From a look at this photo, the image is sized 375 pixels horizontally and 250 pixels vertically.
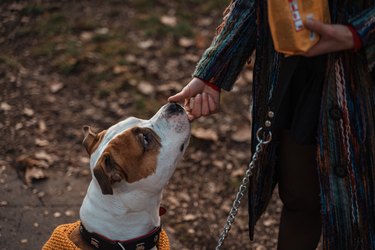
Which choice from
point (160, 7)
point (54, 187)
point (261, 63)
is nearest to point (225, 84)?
point (261, 63)

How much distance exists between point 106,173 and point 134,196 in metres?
0.20

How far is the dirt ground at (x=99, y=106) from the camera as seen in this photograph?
149 inches

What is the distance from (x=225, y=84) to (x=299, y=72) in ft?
1.27

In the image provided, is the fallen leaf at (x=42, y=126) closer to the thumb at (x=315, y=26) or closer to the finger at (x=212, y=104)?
the finger at (x=212, y=104)

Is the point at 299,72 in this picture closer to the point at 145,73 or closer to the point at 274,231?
the point at 274,231

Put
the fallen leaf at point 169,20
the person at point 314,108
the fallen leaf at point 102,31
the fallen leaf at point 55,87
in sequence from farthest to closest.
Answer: the fallen leaf at point 169,20
the fallen leaf at point 102,31
the fallen leaf at point 55,87
the person at point 314,108

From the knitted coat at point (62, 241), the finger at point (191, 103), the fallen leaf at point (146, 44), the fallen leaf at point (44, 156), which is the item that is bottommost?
the fallen leaf at point (44, 156)

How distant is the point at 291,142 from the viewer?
2559 millimetres

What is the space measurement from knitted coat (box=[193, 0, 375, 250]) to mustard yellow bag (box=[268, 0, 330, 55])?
0.13 metres

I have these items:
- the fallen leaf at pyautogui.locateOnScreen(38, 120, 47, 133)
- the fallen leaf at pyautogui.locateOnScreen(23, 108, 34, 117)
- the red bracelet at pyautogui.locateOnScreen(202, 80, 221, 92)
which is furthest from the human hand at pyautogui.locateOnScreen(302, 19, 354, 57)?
the fallen leaf at pyautogui.locateOnScreen(23, 108, 34, 117)

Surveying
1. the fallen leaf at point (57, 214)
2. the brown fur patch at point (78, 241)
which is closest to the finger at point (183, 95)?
the brown fur patch at point (78, 241)

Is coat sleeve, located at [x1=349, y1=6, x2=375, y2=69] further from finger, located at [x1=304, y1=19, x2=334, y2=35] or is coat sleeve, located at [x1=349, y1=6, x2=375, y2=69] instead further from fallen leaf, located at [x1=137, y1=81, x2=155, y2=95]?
fallen leaf, located at [x1=137, y1=81, x2=155, y2=95]

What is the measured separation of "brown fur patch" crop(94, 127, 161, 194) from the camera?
2443mm

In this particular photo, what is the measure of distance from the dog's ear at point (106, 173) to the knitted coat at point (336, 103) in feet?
1.92
